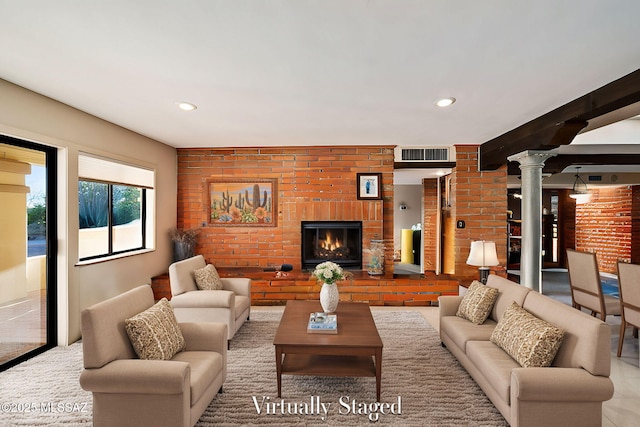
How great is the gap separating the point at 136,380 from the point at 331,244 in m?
3.78

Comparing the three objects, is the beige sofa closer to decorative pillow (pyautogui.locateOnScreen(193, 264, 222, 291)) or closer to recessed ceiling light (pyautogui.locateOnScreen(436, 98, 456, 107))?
recessed ceiling light (pyautogui.locateOnScreen(436, 98, 456, 107))

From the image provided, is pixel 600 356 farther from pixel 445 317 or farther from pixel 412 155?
pixel 412 155

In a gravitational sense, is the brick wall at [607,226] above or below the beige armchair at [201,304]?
above

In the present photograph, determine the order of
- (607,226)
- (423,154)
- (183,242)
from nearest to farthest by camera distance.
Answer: (183,242) → (423,154) → (607,226)

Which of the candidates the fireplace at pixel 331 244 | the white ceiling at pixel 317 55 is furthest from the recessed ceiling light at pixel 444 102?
the fireplace at pixel 331 244

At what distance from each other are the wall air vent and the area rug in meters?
2.96

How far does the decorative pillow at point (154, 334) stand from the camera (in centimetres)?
207

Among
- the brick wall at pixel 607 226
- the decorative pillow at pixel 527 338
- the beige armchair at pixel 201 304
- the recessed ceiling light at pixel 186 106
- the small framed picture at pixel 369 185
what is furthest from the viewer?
the brick wall at pixel 607 226

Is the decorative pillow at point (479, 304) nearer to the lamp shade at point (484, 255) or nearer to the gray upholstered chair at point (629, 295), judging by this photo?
the lamp shade at point (484, 255)

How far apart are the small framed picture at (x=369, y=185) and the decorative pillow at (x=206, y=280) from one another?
2.52 m

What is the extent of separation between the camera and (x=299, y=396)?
246 centimetres

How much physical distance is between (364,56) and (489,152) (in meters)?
3.35

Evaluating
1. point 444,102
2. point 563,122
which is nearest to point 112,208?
point 444,102

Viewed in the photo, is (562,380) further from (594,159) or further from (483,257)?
(594,159)
